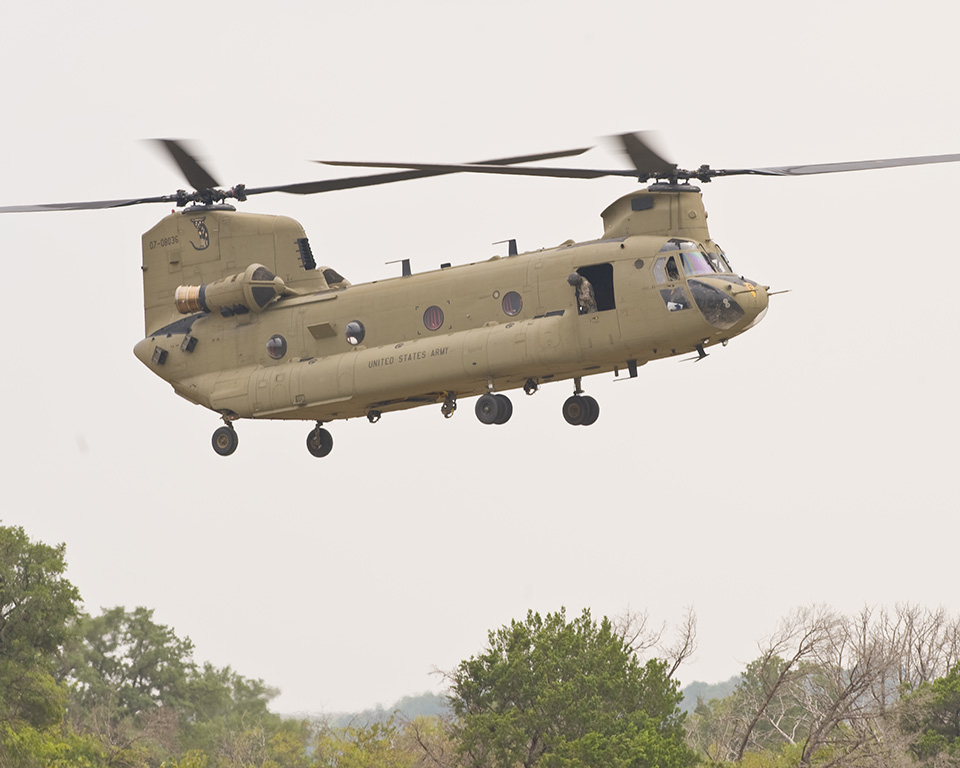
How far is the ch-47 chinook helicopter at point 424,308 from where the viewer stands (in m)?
33.4

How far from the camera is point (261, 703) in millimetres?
115062

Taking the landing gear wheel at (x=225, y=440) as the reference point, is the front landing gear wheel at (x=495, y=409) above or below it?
below

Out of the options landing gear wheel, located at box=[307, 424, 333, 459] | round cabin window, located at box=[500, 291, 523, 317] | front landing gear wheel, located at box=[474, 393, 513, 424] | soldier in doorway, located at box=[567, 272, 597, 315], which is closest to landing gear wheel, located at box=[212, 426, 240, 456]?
landing gear wheel, located at box=[307, 424, 333, 459]

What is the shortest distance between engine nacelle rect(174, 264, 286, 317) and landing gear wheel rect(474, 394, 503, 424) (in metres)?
6.40

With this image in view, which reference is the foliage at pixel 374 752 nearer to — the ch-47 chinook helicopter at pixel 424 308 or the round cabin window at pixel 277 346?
the ch-47 chinook helicopter at pixel 424 308

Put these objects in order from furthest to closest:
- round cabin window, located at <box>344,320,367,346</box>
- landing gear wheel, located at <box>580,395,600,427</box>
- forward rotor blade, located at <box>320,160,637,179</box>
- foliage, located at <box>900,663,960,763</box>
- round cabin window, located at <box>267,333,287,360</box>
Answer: foliage, located at <box>900,663,960,763</box>
round cabin window, located at <box>267,333,287,360</box>
round cabin window, located at <box>344,320,367,346</box>
landing gear wheel, located at <box>580,395,600,427</box>
forward rotor blade, located at <box>320,160,637,179</box>

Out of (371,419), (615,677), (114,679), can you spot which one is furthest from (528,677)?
(114,679)

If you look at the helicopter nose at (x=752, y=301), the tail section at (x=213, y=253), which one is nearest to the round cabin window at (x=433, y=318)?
the tail section at (x=213, y=253)

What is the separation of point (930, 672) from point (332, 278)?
42.9 meters

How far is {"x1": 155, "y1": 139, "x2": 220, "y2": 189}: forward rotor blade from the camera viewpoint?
39.3 metres

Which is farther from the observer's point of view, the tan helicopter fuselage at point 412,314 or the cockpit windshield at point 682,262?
the tan helicopter fuselage at point 412,314

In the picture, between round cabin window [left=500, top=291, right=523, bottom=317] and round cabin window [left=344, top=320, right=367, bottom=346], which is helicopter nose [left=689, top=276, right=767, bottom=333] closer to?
round cabin window [left=500, top=291, right=523, bottom=317]

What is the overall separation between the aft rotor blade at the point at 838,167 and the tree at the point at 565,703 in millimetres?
21428

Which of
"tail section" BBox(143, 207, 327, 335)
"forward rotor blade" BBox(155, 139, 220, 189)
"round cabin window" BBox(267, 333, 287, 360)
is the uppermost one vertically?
"forward rotor blade" BBox(155, 139, 220, 189)
